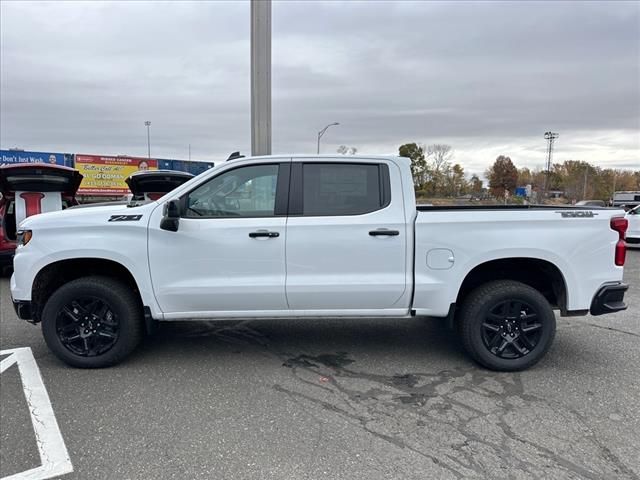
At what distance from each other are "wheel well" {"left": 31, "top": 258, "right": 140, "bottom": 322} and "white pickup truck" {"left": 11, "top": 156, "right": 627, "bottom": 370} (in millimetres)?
31

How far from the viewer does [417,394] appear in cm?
368

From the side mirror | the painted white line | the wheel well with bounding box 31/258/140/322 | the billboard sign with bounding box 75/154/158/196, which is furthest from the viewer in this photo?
the billboard sign with bounding box 75/154/158/196

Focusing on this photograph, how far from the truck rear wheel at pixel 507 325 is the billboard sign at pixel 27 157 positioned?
2535 cm

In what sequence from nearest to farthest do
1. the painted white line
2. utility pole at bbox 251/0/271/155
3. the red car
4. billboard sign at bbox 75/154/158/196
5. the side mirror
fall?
the painted white line → the side mirror → the red car → utility pole at bbox 251/0/271/155 → billboard sign at bbox 75/154/158/196

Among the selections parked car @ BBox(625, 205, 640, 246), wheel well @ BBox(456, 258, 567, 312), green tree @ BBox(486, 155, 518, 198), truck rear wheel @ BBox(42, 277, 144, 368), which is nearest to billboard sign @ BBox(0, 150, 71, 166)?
truck rear wheel @ BBox(42, 277, 144, 368)

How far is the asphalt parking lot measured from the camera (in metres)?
2.77

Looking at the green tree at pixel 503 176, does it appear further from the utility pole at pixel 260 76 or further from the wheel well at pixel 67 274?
the wheel well at pixel 67 274

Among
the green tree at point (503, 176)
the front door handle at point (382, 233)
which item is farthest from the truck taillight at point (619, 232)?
the green tree at point (503, 176)

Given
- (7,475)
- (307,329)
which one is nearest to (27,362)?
(7,475)

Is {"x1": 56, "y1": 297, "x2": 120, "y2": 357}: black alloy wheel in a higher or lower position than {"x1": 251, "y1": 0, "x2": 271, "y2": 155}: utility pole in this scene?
lower

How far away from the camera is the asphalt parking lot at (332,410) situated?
277cm

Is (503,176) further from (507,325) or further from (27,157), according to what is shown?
(507,325)

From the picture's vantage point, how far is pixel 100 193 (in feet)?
94.8

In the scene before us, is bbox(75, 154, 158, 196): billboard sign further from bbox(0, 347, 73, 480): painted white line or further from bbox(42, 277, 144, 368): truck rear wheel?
bbox(42, 277, 144, 368): truck rear wheel
